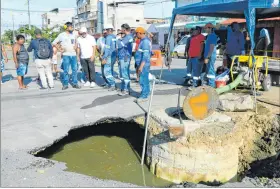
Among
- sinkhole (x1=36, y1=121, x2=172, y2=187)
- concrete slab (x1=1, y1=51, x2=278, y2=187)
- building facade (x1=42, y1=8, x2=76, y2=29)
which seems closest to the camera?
concrete slab (x1=1, y1=51, x2=278, y2=187)

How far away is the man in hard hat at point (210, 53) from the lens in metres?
7.84

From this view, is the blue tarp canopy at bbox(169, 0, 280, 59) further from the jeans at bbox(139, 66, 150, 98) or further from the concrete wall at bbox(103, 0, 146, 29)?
the concrete wall at bbox(103, 0, 146, 29)

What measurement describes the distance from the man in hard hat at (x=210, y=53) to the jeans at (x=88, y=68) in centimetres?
327

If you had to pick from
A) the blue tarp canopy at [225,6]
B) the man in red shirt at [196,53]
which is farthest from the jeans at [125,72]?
the blue tarp canopy at [225,6]

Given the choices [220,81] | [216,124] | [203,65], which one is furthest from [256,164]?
[203,65]

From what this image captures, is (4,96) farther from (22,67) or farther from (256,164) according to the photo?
(256,164)

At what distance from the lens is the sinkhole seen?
4.68 m

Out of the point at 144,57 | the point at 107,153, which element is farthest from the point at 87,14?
the point at 107,153

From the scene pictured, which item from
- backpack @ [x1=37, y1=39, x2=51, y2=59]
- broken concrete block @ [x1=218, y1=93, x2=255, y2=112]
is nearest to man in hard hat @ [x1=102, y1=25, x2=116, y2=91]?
backpack @ [x1=37, y1=39, x2=51, y2=59]

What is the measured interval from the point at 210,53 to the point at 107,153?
13.2 feet

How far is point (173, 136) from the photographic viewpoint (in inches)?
163

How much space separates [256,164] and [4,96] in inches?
253

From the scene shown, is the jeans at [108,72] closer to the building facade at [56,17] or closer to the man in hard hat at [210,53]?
the man in hard hat at [210,53]

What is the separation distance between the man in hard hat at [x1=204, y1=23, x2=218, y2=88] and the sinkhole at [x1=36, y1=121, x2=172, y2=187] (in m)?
2.89
